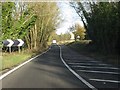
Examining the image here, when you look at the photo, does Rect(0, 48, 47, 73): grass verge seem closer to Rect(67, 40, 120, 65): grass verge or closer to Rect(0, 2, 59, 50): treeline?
Rect(0, 2, 59, 50): treeline

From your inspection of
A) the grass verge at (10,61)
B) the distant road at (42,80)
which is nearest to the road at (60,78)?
the distant road at (42,80)

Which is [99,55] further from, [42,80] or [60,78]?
[42,80]

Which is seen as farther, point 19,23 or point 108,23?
point 19,23

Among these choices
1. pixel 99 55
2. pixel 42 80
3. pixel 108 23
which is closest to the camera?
pixel 42 80

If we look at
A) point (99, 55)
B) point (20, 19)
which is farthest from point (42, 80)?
point (20, 19)

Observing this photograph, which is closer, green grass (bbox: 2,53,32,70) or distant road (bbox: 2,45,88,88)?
distant road (bbox: 2,45,88,88)

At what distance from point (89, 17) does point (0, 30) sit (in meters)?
17.4

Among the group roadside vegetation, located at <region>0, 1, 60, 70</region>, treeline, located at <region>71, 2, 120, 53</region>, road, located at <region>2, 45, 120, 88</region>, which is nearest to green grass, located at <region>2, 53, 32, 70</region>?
roadside vegetation, located at <region>0, 1, 60, 70</region>

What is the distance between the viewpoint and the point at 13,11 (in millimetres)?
38562

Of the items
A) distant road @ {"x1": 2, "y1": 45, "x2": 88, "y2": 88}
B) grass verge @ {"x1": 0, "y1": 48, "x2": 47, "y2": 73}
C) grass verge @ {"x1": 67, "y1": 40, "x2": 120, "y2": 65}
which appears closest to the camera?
distant road @ {"x1": 2, "y1": 45, "x2": 88, "y2": 88}

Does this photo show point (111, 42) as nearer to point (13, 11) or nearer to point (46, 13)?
point (13, 11)

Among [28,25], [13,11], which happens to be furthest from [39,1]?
[13,11]

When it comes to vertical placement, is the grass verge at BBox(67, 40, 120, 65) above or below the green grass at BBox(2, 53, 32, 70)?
below

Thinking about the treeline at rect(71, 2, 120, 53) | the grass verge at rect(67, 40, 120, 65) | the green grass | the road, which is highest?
the treeline at rect(71, 2, 120, 53)
